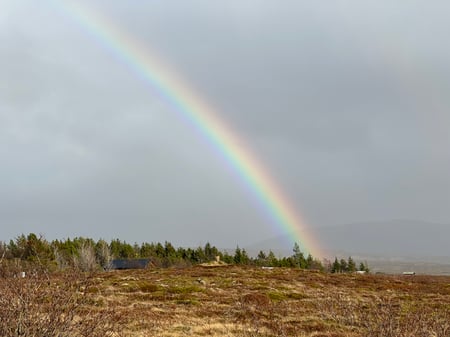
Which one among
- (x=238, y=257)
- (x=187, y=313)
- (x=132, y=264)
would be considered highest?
(x=238, y=257)

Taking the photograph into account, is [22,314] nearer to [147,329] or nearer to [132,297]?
[147,329]

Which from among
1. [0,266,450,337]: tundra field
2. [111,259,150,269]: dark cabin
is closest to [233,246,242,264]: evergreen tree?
[111,259,150,269]: dark cabin

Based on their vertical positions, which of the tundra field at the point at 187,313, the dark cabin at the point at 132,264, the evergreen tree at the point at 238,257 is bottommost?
the tundra field at the point at 187,313

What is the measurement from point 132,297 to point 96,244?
6866cm

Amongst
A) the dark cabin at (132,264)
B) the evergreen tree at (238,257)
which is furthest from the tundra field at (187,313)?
the evergreen tree at (238,257)

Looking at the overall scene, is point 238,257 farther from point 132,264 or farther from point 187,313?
point 187,313

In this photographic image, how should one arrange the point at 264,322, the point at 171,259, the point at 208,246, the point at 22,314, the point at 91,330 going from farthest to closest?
the point at 208,246 < the point at 171,259 < the point at 264,322 < the point at 91,330 < the point at 22,314

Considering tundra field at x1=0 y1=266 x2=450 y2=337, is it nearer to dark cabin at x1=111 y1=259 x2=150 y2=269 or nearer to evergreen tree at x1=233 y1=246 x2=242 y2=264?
dark cabin at x1=111 y1=259 x2=150 y2=269

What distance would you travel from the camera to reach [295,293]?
104ft

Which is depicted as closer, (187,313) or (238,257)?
(187,313)

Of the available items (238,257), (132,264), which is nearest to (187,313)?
(132,264)

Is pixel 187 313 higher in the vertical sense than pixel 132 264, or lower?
lower

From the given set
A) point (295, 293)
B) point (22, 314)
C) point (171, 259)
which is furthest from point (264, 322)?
point (171, 259)

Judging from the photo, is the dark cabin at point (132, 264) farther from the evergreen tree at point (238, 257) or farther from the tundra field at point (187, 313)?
the tundra field at point (187, 313)
